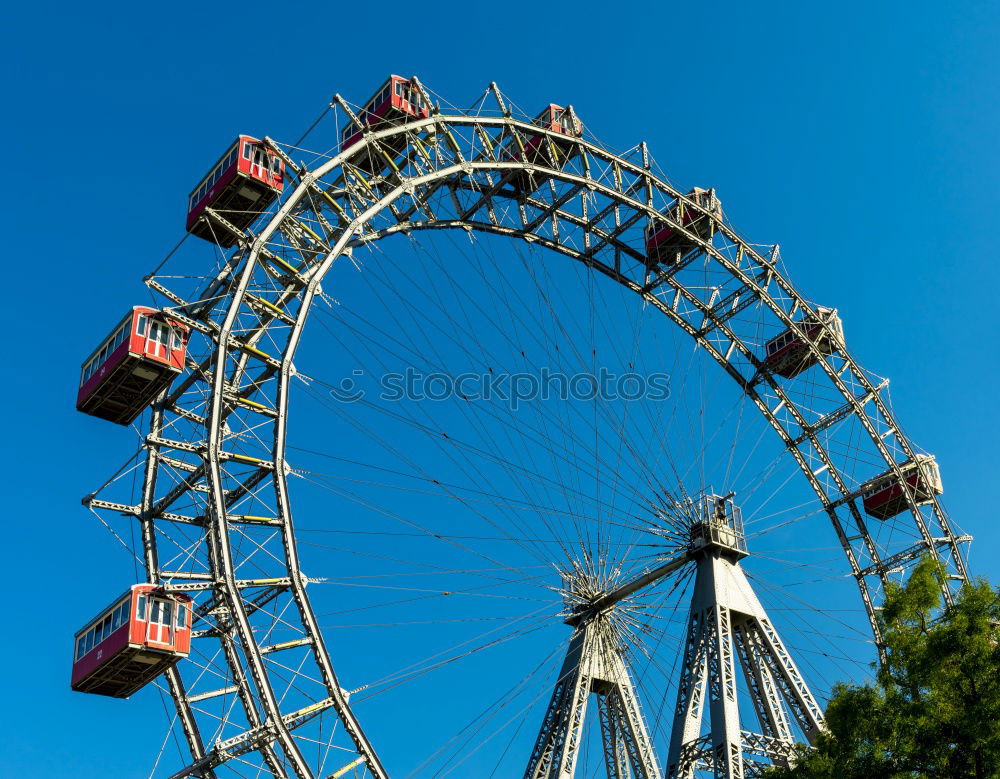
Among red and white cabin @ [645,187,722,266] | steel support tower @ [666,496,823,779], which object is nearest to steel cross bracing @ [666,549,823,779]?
steel support tower @ [666,496,823,779]

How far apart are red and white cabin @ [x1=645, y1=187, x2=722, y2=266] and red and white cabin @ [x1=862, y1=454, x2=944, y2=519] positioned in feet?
33.3

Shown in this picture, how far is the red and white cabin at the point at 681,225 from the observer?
124 ft

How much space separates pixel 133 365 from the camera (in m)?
28.3

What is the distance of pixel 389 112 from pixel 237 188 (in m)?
4.49

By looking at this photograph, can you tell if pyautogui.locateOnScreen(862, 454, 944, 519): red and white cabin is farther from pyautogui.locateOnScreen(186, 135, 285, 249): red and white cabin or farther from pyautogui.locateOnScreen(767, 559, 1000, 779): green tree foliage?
pyautogui.locateOnScreen(186, 135, 285, 249): red and white cabin

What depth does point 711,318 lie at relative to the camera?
39688 mm

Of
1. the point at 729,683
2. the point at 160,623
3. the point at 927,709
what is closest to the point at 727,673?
the point at 729,683

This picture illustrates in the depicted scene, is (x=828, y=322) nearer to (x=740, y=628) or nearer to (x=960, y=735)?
(x=740, y=628)

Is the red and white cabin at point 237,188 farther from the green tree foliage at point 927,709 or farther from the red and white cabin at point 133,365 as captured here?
the green tree foliage at point 927,709

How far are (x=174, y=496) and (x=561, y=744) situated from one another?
1096 cm

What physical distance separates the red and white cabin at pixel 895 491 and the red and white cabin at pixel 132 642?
23.9 m

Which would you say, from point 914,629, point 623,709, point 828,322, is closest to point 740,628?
point 623,709

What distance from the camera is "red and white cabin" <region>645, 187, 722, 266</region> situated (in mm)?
37906

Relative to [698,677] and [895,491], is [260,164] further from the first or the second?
[895,491]
